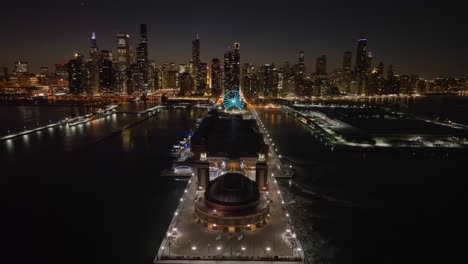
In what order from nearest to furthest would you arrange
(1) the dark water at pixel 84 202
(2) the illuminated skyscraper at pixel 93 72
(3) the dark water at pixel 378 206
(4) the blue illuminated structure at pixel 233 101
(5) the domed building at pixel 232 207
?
(1) the dark water at pixel 84 202
(3) the dark water at pixel 378 206
(5) the domed building at pixel 232 207
(4) the blue illuminated structure at pixel 233 101
(2) the illuminated skyscraper at pixel 93 72

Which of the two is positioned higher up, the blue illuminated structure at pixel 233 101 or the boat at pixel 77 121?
the blue illuminated structure at pixel 233 101

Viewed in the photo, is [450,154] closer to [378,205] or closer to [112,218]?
[378,205]

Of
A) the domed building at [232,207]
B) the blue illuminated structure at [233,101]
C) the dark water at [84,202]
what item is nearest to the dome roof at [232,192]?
the domed building at [232,207]

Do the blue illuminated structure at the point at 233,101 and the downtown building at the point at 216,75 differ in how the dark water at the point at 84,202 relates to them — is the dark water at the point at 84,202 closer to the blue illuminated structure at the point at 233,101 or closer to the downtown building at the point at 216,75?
the blue illuminated structure at the point at 233,101

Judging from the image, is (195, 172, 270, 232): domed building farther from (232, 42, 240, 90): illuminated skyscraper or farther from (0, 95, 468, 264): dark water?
(232, 42, 240, 90): illuminated skyscraper

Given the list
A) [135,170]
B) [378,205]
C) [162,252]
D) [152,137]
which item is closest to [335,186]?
[378,205]

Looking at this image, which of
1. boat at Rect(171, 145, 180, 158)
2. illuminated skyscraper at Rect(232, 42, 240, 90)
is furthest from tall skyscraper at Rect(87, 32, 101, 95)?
boat at Rect(171, 145, 180, 158)

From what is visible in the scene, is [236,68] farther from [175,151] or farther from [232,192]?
[232,192]
